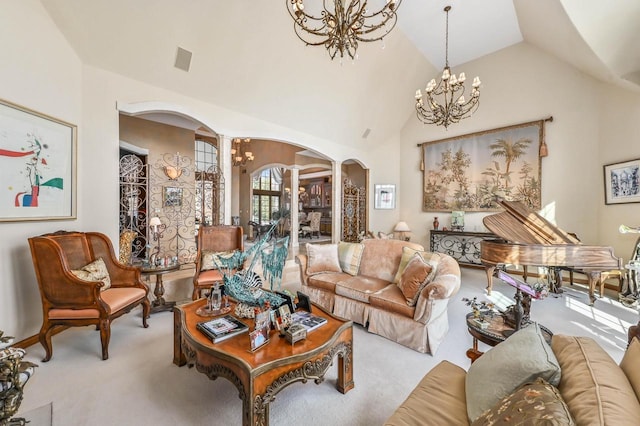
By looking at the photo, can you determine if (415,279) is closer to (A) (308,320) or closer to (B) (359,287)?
(B) (359,287)

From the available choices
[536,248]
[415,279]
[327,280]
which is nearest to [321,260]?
[327,280]

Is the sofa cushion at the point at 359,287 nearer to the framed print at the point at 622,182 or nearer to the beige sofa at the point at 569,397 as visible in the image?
the beige sofa at the point at 569,397

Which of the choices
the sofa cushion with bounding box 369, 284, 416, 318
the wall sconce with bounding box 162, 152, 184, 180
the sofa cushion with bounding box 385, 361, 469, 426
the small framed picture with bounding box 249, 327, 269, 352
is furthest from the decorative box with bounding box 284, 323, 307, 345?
the wall sconce with bounding box 162, 152, 184, 180

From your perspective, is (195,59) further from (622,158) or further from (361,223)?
(622,158)

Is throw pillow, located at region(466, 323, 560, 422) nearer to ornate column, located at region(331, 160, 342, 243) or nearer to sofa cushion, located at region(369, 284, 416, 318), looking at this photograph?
sofa cushion, located at region(369, 284, 416, 318)

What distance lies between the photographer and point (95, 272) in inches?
114

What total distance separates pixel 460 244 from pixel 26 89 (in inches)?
310

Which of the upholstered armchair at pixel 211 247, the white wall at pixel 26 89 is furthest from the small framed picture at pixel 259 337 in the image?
the white wall at pixel 26 89

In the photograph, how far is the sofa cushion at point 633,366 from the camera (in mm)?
977

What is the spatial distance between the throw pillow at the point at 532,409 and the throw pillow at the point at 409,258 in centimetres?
211

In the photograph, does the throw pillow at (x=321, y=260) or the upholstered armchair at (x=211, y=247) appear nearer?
the upholstered armchair at (x=211, y=247)

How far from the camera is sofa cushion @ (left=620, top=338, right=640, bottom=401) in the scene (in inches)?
38.4

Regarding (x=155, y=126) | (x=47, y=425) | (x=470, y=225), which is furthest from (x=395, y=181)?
(x=47, y=425)

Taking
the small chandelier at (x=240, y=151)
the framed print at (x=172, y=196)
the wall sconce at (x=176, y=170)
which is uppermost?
the small chandelier at (x=240, y=151)
